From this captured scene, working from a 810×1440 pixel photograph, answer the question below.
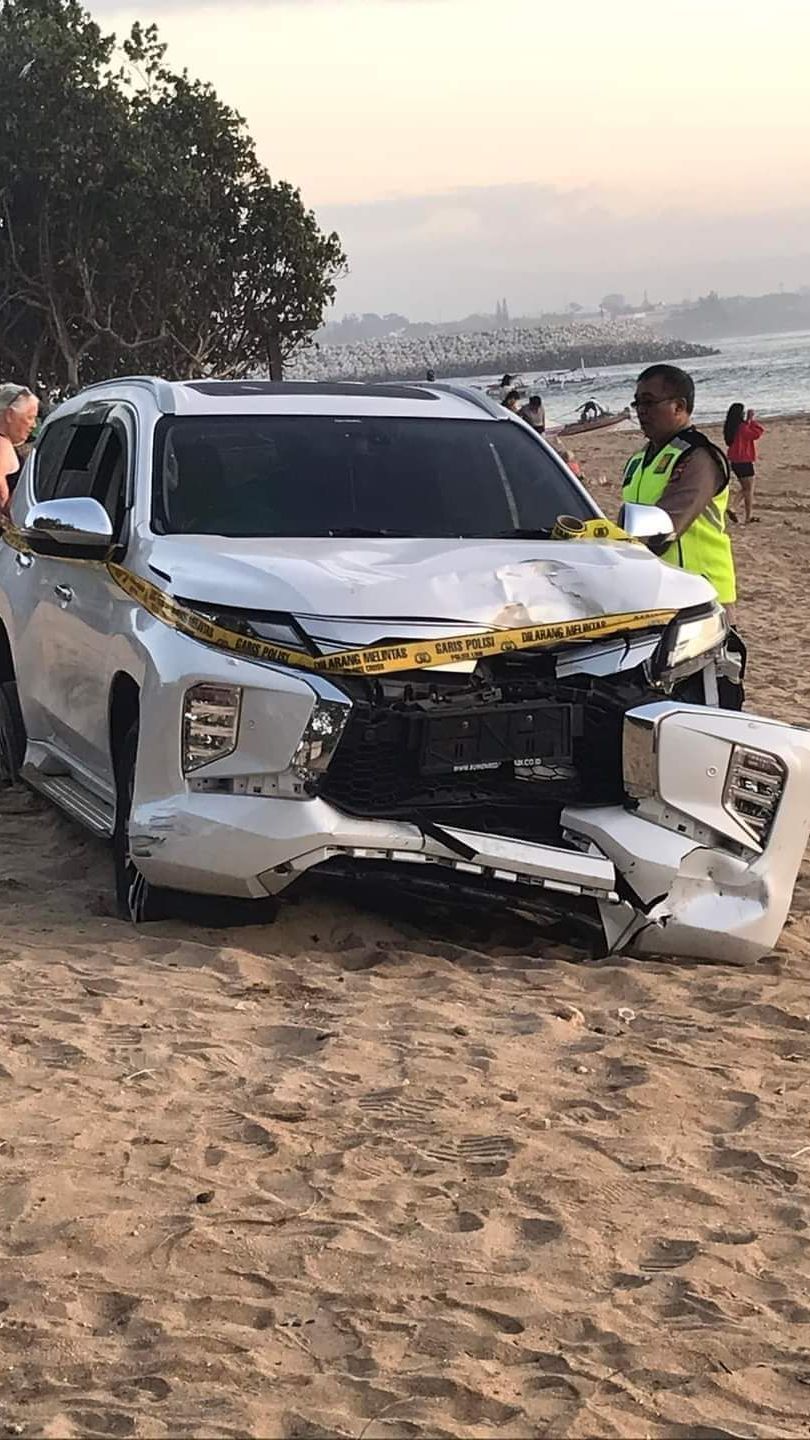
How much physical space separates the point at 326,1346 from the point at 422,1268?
1.13ft

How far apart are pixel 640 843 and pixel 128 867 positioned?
5.65 feet

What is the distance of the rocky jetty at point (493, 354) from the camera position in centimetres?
16975

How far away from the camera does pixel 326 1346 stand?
2977 mm

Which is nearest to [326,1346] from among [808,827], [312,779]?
[312,779]

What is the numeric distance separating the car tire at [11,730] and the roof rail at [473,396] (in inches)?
97.0

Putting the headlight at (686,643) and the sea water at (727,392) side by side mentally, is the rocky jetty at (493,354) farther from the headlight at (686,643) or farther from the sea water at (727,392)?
the headlight at (686,643)

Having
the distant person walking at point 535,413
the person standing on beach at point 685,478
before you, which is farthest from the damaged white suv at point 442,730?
the distant person walking at point 535,413

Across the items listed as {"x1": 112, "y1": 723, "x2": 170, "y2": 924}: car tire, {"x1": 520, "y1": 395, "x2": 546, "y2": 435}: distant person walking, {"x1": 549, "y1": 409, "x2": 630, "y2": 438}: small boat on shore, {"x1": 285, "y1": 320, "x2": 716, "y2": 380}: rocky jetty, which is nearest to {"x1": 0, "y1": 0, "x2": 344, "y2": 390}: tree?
{"x1": 549, "y1": 409, "x2": 630, "y2": 438}: small boat on shore

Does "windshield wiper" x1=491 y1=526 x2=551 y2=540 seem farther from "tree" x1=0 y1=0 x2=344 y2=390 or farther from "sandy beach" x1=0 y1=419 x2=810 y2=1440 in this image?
"tree" x1=0 y1=0 x2=344 y2=390

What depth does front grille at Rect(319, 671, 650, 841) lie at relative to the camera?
505 centimetres

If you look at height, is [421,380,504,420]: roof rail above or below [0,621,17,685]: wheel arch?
above

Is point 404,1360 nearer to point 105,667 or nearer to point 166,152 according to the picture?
point 105,667

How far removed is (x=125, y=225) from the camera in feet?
127

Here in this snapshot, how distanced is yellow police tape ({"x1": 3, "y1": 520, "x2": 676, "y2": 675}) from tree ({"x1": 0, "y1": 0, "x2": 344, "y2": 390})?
115 feet
